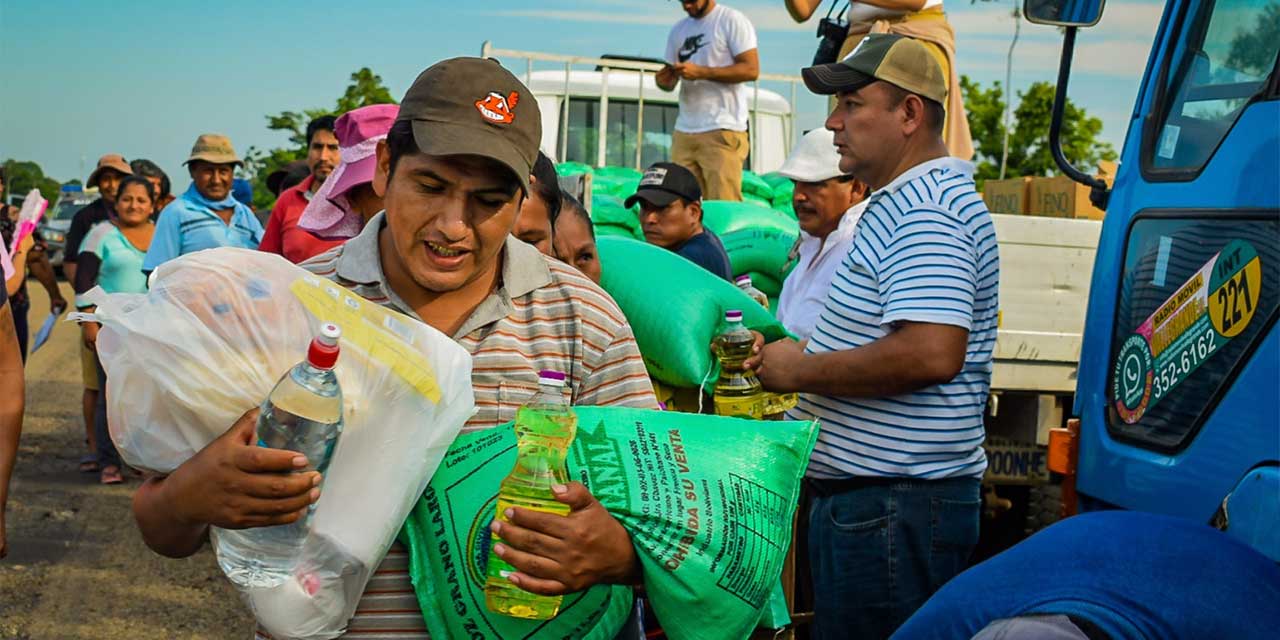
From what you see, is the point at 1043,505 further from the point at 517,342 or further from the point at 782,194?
the point at 517,342

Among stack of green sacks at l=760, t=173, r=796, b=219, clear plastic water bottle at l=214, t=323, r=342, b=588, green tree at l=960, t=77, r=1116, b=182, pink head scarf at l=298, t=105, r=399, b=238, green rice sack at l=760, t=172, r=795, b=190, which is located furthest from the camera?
green tree at l=960, t=77, r=1116, b=182

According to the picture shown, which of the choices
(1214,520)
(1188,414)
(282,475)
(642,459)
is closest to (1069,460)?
(1188,414)

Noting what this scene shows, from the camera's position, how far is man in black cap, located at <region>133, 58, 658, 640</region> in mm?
1940

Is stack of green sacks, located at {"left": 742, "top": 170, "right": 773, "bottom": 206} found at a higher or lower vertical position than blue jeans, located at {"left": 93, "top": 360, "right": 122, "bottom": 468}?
higher

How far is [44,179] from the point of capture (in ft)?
241

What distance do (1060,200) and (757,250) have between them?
57.4 inches

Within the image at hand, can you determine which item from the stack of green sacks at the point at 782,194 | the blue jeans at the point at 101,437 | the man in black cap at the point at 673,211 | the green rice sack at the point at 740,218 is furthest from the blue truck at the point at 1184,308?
the blue jeans at the point at 101,437

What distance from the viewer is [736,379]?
363 centimetres

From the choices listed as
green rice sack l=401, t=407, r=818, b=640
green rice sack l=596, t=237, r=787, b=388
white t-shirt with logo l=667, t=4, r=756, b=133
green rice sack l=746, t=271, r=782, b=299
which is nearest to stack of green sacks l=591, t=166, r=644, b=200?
white t-shirt with logo l=667, t=4, r=756, b=133

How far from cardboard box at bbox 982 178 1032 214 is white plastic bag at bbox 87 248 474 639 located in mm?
5044

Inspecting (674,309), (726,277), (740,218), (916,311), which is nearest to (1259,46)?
(916,311)

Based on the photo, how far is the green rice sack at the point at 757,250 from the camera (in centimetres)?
664

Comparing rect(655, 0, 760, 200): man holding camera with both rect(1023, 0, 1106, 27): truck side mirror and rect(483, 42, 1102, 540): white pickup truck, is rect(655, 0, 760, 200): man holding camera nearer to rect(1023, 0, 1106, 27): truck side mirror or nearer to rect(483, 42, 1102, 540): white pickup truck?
rect(483, 42, 1102, 540): white pickup truck

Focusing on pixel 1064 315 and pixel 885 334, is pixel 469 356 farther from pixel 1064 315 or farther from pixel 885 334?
pixel 1064 315
